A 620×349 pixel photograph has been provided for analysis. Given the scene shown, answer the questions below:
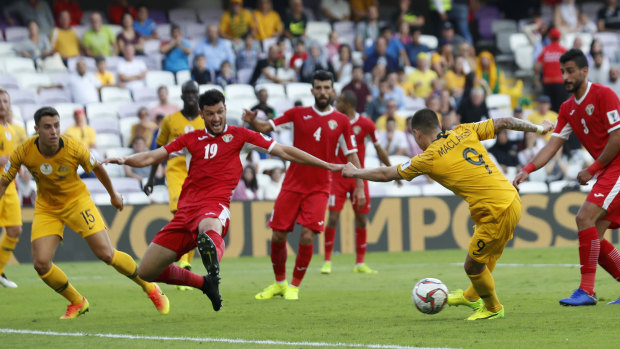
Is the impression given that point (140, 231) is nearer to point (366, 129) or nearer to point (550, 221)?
point (366, 129)

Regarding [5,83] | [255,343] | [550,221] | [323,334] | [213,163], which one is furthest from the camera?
[5,83]

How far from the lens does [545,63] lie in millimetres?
22594

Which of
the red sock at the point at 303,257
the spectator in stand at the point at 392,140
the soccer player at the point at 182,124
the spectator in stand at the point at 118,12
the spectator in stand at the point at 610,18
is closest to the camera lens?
the red sock at the point at 303,257

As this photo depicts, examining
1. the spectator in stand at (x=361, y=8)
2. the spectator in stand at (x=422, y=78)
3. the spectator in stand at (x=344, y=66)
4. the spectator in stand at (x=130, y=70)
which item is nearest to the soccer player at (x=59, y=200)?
the spectator in stand at (x=130, y=70)

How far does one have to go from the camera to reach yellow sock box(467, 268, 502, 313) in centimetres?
841

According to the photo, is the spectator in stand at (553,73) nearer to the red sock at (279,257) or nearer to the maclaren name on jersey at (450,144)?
the red sock at (279,257)

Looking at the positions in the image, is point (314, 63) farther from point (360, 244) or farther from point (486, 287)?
point (486, 287)

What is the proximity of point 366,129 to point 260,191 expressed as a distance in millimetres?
4941

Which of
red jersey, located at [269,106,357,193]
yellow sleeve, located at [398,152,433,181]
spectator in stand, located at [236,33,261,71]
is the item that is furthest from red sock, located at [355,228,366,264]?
spectator in stand, located at [236,33,261,71]

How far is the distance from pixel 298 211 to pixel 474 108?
10796 millimetres

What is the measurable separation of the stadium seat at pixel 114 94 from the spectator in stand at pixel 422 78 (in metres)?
6.50

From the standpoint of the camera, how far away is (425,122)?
8.43 meters

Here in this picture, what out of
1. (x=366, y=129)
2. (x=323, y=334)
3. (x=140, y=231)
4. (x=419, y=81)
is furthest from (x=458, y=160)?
(x=419, y=81)

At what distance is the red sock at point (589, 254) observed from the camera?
936cm
